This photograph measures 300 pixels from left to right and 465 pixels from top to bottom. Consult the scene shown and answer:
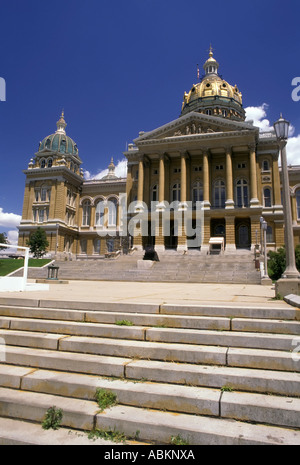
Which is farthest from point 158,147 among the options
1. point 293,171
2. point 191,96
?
point 191,96

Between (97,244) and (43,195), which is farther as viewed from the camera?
(97,244)

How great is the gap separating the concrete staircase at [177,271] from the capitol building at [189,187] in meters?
7.51

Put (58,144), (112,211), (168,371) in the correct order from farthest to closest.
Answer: (112,211) → (58,144) → (168,371)

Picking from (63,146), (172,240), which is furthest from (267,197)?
(63,146)

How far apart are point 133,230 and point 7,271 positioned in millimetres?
16994

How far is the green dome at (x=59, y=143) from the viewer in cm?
6034

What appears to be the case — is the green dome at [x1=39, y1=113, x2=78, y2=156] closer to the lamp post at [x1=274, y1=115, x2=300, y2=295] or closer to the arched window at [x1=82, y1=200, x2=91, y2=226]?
the arched window at [x1=82, y1=200, x2=91, y2=226]

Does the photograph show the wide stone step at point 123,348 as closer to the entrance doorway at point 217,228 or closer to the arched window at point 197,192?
the entrance doorway at point 217,228

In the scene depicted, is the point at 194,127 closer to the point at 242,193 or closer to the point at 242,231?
the point at 242,193

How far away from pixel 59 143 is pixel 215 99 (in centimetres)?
3200

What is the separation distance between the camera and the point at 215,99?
205 ft

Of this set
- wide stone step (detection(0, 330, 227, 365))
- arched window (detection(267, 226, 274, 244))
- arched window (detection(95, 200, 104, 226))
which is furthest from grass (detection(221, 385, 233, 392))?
arched window (detection(95, 200, 104, 226))

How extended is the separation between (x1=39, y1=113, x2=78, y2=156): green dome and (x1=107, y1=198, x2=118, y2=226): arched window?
12800 millimetres

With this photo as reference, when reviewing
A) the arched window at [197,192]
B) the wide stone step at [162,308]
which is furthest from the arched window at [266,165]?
the wide stone step at [162,308]
